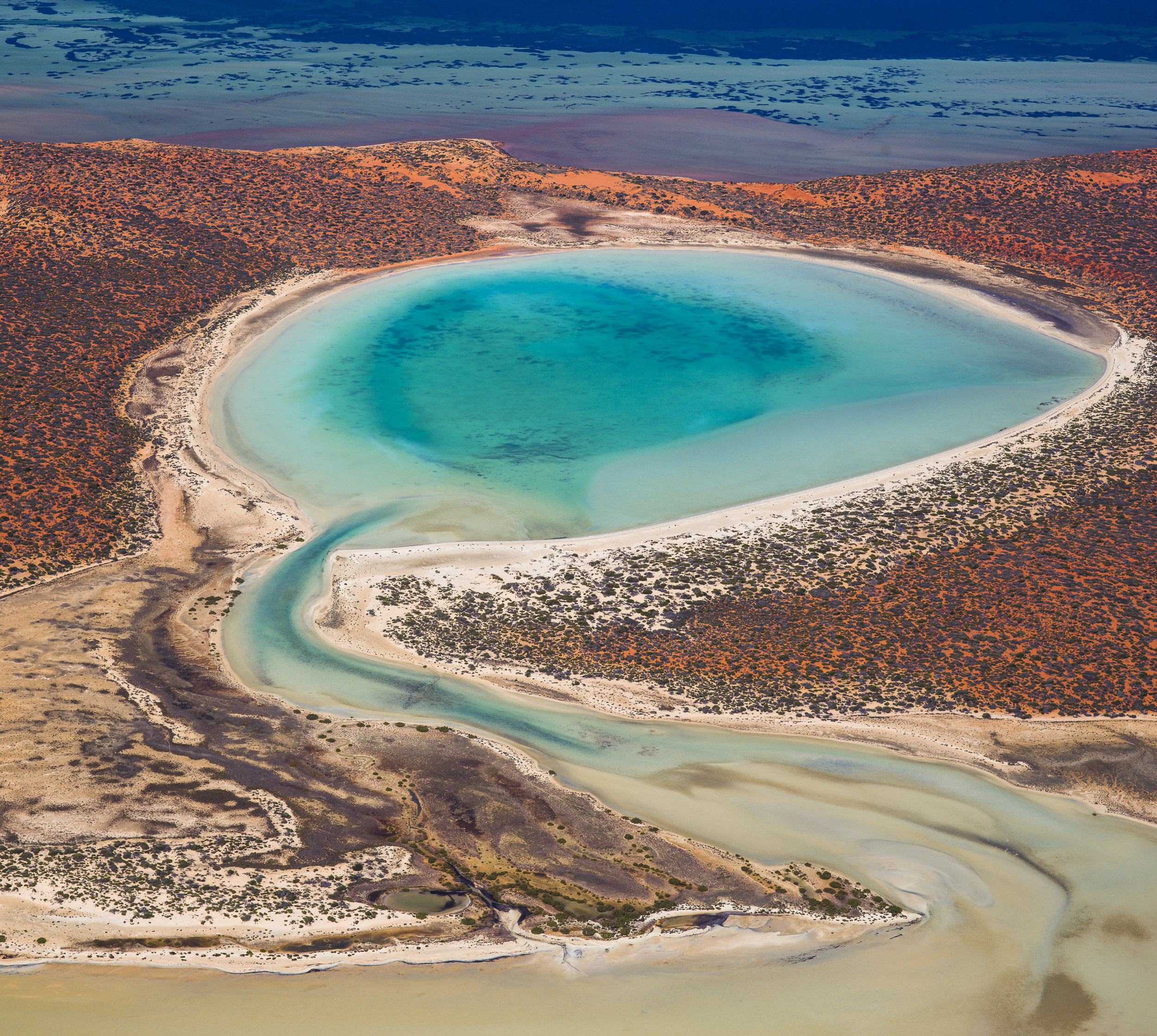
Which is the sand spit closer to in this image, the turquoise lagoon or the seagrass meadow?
the turquoise lagoon

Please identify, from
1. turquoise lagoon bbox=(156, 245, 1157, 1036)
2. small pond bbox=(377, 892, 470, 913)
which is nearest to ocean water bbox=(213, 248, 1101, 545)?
turquoise lagoon bbox=(156, 245, 1157, 1036)

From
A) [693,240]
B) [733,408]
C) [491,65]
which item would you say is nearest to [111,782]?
[733,408]

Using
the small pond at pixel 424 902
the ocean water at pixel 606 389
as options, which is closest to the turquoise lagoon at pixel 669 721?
the ocean water at pixel 606 389

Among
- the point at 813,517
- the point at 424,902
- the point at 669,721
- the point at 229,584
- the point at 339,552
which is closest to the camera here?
the point at 424,902

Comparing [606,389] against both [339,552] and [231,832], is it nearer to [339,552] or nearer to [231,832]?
[339,552]

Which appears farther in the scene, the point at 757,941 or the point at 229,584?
the point at 229,584

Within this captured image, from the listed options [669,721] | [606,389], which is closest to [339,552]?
[669,721]
